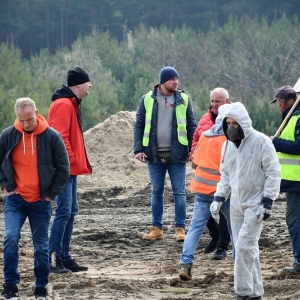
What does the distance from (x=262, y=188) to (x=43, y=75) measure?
51.4m

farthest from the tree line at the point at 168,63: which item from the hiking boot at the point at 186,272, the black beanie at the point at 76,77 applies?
the hiking boot at the point at 186,272

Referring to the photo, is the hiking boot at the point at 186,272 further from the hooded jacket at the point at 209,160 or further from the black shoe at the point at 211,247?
the black shoe at the point at 211,247

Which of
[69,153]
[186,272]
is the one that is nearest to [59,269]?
[69,153]

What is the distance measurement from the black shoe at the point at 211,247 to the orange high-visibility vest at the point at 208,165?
1872mm

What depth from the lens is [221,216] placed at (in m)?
10.4

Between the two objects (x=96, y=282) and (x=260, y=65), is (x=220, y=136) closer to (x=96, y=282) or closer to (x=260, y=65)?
(x=96, y=282)

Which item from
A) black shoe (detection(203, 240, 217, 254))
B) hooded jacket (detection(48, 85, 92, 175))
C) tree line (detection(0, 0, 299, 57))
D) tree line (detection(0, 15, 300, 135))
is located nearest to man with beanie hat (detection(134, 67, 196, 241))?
black shoe (detection(203, 240, 217, 254))

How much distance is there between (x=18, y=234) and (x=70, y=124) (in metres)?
1.76

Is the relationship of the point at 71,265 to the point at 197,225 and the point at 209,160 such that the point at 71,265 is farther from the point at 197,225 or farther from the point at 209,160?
the point at 209,160

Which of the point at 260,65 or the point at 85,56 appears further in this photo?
the point at 85,56

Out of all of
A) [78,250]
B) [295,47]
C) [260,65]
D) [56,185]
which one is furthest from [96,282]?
[295,47]

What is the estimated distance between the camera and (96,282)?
340 inches

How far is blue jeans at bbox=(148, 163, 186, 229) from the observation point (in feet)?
37.2

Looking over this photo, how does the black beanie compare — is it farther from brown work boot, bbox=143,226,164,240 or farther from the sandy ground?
brown work boot, bbox=143,226,164,240
